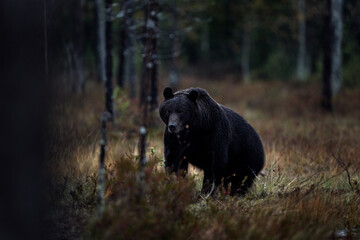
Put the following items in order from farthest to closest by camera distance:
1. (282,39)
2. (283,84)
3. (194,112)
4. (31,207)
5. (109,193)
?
(282,39) → (283,84) → (194,112) → (109,193) → (31,207)

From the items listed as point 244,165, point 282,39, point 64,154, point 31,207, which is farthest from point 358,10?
point 31,207

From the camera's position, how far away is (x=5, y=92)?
2.76 m

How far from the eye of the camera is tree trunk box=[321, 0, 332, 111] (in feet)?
54.2

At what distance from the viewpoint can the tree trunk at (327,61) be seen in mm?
16516

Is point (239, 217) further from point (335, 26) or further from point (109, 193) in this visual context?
point (335, 26)

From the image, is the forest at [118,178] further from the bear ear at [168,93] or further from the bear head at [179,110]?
the bear head at [179,110]

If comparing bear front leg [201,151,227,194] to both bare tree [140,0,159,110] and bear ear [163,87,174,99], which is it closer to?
bear ear [163,87,174,99]

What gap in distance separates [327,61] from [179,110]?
12.8 m

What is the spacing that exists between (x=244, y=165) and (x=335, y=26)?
14135mm

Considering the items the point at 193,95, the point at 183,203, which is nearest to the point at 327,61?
the point at 193,95

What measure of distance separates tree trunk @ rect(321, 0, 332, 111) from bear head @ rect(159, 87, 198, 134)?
1241 centimetres

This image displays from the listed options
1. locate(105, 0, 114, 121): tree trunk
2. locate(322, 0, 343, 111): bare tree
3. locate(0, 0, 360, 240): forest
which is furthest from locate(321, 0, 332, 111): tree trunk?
locate(105, 0, 114, 121): tree trunk

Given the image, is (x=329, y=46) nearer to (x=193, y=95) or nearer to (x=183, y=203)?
(x=193, y=95)

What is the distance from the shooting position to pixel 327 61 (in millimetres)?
16672
